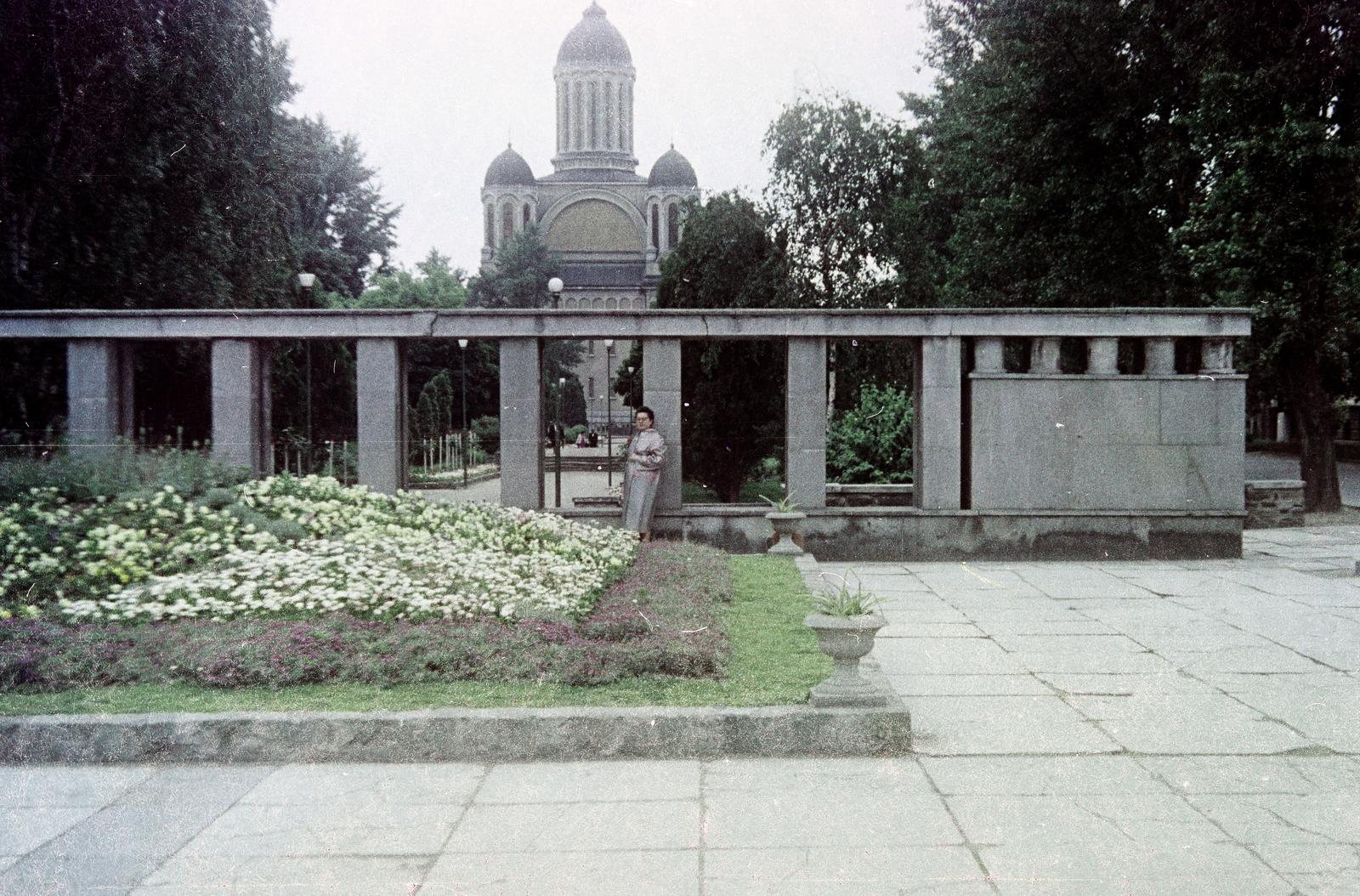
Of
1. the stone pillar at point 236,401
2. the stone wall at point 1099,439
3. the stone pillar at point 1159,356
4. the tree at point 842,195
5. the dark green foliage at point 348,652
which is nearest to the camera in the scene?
the dark green foliage at point 348,652

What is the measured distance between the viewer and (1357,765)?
5406 mm

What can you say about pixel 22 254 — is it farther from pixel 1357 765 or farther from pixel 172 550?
pixel 1357 765

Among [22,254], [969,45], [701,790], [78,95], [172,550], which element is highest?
[969,45]

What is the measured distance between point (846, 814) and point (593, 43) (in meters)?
79.3

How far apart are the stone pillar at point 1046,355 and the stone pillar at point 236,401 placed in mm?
9332

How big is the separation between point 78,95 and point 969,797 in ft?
52.6

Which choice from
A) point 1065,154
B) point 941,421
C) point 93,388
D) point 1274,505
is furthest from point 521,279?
point 941,421

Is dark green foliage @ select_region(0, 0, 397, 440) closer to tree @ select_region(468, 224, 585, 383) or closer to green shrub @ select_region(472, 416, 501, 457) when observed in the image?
green shrub @ select_region(472, 416, 501, 457)

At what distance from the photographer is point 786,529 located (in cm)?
1252

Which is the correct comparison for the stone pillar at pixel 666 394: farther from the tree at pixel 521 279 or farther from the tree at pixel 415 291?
the tree at pixel 521 279

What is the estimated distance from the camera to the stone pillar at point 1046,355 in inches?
521

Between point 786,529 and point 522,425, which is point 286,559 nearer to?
point 522,425

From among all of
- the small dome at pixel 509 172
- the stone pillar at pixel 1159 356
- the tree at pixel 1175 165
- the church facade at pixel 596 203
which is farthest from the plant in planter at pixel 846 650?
the small dome at pixel 509 172

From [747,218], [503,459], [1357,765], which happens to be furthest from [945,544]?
[747,218]
